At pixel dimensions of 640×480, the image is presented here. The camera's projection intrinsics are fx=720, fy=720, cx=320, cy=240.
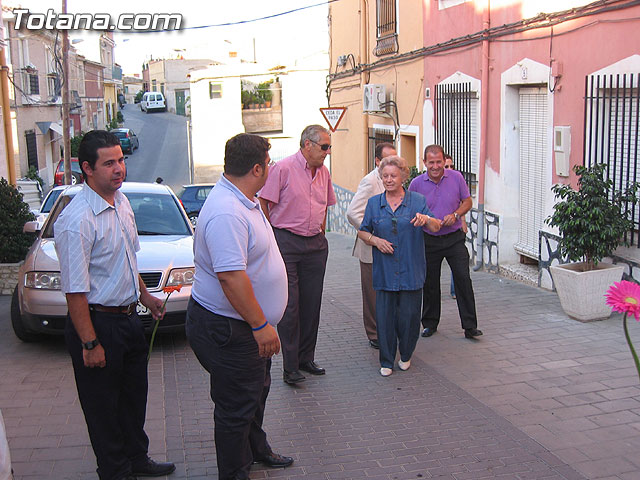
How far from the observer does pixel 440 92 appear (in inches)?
485

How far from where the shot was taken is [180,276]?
6.73 m

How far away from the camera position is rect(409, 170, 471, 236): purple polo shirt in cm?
666

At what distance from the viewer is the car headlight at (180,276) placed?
22.0 feet

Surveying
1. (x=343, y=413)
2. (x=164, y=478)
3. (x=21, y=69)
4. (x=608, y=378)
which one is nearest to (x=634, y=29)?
(x=608, y=378)

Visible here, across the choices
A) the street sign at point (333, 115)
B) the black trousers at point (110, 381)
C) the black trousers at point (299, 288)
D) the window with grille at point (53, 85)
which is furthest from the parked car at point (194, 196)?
the window with grille at point (53, 85)

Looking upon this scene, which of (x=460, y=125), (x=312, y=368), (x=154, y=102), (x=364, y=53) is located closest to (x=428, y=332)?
(x=312, y=368)

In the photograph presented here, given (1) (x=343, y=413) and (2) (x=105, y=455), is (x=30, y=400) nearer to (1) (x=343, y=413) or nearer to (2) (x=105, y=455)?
(2) (x=105, y=455)

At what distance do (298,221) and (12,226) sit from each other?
5.34 meters

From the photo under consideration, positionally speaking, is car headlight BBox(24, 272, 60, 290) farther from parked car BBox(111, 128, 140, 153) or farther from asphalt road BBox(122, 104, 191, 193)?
parked car BBox(111, 128, 140, 153)

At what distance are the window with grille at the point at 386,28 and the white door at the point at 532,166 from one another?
5283mm

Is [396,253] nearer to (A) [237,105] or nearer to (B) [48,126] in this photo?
(A) [237,105]

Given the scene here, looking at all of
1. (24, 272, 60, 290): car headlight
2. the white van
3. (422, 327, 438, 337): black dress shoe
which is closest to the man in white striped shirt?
(24, 272, 60, 290): car headlight

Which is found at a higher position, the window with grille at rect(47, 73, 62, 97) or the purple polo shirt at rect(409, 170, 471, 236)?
the window with grille at rect(47, 73, 62, 97)

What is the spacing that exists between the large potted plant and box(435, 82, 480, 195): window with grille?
3815 millimetres
